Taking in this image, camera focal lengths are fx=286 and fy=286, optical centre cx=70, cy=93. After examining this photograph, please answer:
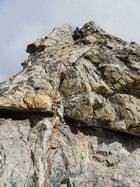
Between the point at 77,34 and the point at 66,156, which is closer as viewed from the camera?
the point at 66,156

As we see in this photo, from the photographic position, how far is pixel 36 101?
13.5m

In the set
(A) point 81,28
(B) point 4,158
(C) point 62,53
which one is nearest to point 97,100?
(C) point 62,53

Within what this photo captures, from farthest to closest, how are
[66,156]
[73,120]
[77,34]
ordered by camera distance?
[77,34]
[73,120]
[66,156]

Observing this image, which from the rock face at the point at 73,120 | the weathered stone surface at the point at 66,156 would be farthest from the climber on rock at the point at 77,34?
the weathered stone surface at the point at 66,156

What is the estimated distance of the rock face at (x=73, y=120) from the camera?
11914 mm

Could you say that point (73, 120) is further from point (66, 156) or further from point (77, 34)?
point (77, 34)

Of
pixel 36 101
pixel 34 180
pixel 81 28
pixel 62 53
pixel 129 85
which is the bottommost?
pixel 34 180

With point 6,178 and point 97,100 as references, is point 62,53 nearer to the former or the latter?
point 97,100

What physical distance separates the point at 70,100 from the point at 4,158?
15.6 feet

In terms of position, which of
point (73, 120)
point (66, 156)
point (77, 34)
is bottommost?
point (66, 156)

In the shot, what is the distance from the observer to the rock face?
11.9 meters

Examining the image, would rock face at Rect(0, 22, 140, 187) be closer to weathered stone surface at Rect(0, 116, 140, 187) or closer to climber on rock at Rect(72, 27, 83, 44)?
weathered stone surface at Rect(0, 116, 140, 187)

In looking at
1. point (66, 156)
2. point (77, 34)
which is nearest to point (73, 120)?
point (66, 156)

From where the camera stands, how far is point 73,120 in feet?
47.7
